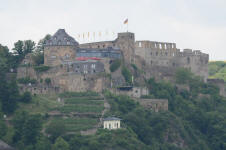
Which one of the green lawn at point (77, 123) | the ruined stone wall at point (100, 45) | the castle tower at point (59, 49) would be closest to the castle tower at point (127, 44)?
the ruined stone wall at point (100, 45)

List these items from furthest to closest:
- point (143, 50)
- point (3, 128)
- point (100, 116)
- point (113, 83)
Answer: point (143, 50) < point (113, 83) < point (100, 116) < point (3, 128)

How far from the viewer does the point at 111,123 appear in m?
92.3

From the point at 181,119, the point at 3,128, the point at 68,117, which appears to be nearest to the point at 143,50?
the point at 181,119

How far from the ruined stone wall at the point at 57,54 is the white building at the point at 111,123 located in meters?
14.5

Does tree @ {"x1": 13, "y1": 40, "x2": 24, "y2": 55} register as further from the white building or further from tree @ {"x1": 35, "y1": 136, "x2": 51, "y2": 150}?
tree @ {"x1": 35, "y1": 136, "x2": 51, "y2": 150}

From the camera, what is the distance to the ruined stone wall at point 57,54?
343 feet

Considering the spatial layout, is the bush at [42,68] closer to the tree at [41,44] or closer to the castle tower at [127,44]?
the tree at [41,44]

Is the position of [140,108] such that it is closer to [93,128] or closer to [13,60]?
[93,128]

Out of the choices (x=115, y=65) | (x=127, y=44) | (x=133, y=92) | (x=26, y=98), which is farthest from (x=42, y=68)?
(x=127, y=44)

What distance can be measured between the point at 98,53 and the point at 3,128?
2026 cm

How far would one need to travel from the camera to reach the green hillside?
14949cm

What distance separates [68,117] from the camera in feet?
309

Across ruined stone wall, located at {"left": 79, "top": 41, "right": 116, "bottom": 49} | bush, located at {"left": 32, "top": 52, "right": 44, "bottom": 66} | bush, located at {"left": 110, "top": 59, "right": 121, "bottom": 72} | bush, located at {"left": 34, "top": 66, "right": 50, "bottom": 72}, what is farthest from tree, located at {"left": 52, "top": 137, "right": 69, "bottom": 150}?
ruined stone wall, located at {"left": 79, "top": 41, "right": 116, "bottom": 49}

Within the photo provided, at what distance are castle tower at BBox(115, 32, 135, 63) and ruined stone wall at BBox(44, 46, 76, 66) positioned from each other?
6.08 meters
